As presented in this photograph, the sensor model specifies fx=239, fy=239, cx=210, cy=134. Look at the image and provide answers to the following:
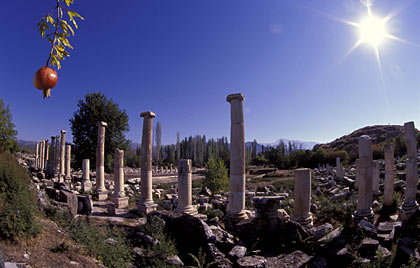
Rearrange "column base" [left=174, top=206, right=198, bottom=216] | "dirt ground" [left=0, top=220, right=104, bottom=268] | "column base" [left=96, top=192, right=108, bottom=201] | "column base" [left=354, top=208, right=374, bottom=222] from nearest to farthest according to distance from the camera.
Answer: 1. "dirt ground" [left=0, top=220, right=104, bottom=268]
2. "column base" [left=354, top=208, right=374, bottom=222]
3. "column base" [left=174, top=206, right=198, bottom=216]
4. "column base" [left=96, top=192, right=108, bottom=201]

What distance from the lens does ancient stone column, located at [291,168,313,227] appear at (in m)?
9.59

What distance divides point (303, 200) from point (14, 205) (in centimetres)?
930

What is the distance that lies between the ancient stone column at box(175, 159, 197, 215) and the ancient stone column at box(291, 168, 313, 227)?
443 centimetres

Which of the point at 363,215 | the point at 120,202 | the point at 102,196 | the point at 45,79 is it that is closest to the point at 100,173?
the point at 102,196

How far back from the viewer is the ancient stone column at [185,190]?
10.7 metres

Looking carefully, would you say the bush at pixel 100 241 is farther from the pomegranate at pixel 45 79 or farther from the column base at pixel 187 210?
the pomegranate at pixel 45 79

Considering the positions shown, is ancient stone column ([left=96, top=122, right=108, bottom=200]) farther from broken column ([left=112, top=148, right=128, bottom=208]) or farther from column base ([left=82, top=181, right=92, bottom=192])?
column base ([left=82, top=181, right=92, bottom=192])

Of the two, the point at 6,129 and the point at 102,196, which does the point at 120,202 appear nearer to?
the point at 102,196

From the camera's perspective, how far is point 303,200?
9773 mm

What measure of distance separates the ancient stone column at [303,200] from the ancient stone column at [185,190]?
4427 millimetres

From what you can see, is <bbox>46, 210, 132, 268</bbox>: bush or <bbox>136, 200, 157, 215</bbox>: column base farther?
<bbox>136, 200, 157, 215</bbox>: column base

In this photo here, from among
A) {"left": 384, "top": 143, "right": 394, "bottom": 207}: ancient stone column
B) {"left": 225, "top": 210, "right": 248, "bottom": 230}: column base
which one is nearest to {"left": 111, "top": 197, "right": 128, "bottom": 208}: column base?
{"left": 225, "top": 210, "right": 248, "bottom": 230}: column base

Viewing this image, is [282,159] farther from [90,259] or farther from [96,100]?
[90,259]

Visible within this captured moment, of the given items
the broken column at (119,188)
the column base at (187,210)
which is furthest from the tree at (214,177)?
the column base at (187,210)
